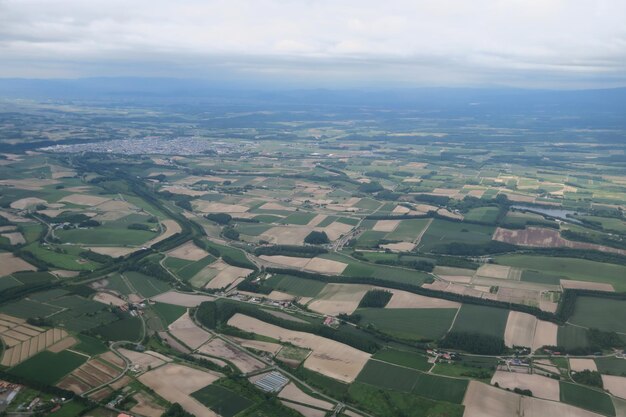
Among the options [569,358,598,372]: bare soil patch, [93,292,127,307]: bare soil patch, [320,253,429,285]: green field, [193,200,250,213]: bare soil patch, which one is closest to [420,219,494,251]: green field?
[320,253,429,285]: green field

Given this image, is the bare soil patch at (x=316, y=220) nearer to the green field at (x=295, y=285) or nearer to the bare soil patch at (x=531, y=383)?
the green field at (x=295, y=285)

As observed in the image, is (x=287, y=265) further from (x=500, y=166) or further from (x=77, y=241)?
(x=500, y=166)

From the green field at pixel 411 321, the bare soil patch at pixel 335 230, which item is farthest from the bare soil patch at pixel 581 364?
the bare soil patch at pixel 335 230

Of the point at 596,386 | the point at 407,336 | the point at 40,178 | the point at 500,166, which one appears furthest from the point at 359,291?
the point at 500,166

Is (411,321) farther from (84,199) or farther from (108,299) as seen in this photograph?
(84,199)

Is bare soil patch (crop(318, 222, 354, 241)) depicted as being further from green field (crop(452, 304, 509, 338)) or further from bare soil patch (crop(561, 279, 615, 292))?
bare soil patch (crop(561, 279, 615, 292))

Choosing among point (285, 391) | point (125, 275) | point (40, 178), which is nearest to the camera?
point (285, 391)

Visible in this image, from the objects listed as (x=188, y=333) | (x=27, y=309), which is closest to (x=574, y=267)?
(x=188, y=333)
